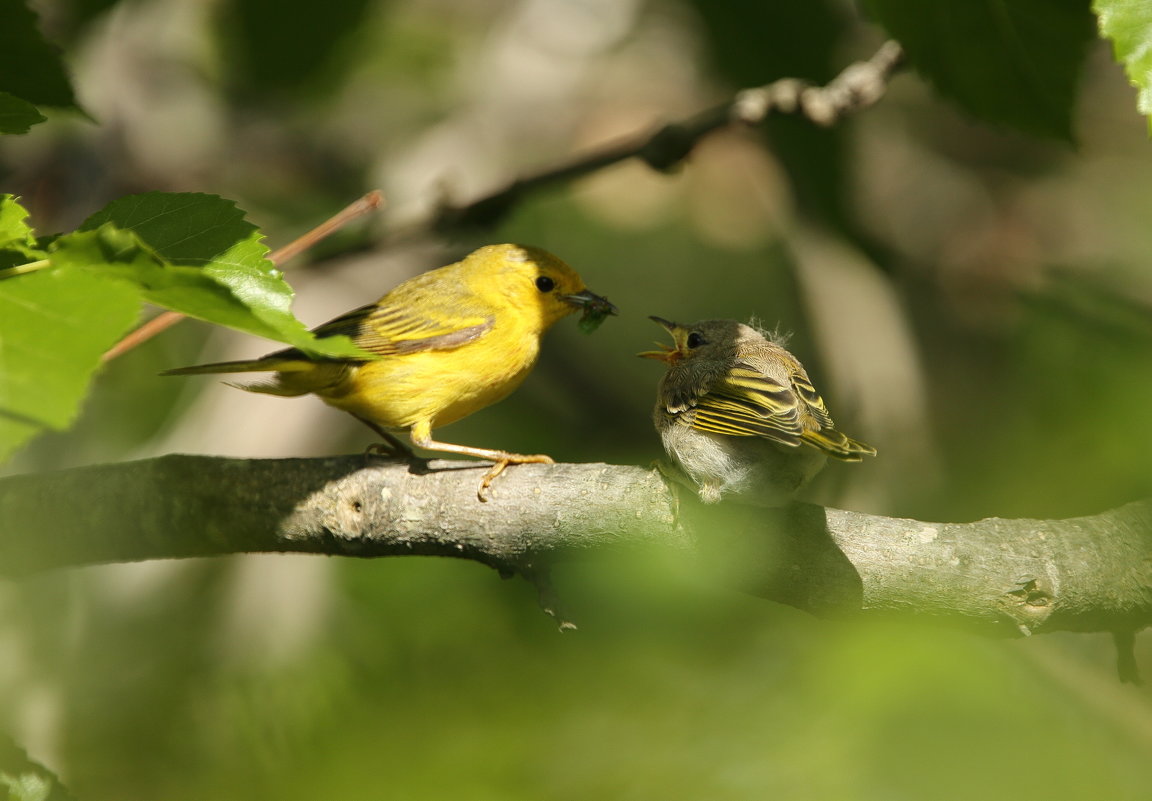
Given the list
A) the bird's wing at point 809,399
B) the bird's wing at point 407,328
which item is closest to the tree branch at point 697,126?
the bird's wing at point 407,328

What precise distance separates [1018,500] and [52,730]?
2631 mm

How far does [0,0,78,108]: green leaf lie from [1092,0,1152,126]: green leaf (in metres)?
2.37

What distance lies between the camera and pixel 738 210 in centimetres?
841

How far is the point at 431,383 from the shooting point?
4.15m

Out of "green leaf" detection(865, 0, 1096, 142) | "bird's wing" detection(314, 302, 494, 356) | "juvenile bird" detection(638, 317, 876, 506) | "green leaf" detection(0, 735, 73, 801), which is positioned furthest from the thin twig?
"green leaf" detection(865, 0, 1096, 142)

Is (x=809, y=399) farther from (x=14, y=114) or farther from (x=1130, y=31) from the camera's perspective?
(x=14, y=114)

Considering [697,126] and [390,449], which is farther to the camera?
[390,449]

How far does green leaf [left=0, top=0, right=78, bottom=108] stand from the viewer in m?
2.38

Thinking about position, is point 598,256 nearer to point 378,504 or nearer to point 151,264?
point 378,504

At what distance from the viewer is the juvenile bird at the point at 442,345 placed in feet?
13.3

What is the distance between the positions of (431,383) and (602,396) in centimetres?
253

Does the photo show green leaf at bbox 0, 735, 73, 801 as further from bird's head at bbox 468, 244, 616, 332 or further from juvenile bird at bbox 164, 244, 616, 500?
bird's head at bbox 468, 244, 616, 332

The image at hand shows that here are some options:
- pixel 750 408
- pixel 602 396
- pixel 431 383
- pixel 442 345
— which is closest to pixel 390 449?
pixel 431 383

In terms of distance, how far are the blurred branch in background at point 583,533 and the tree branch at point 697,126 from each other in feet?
Answer: 4.92
